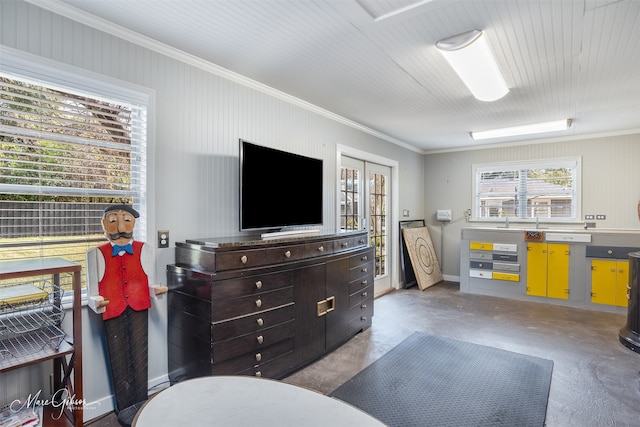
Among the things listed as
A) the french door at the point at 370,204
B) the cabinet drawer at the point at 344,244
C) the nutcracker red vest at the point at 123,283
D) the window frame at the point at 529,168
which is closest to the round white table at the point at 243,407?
the nutcracker red vest at the point at 123,283

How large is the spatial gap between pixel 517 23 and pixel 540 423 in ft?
8.32

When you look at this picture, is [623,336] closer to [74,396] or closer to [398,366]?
[398,366]

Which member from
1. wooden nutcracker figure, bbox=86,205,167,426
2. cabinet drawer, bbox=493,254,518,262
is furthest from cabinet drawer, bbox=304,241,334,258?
cabinet drawer, bbox=493,254,518,262

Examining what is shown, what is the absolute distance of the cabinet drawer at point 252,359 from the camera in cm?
221

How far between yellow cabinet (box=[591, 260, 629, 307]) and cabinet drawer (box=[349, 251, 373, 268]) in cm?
329

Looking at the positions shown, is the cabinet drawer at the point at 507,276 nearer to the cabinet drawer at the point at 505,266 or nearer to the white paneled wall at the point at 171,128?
the cabinet drawer at the point at 505,266

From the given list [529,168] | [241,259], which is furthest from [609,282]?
[241,259]

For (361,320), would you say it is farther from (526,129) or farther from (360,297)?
(526,129)

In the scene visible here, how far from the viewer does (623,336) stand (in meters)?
3.40

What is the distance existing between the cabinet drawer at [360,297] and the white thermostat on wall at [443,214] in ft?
10.2

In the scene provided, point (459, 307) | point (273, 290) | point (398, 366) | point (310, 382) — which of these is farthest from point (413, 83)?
point (459, 307)

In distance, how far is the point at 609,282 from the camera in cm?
450

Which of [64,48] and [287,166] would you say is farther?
[287,166]

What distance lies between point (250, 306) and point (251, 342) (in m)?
0.25
